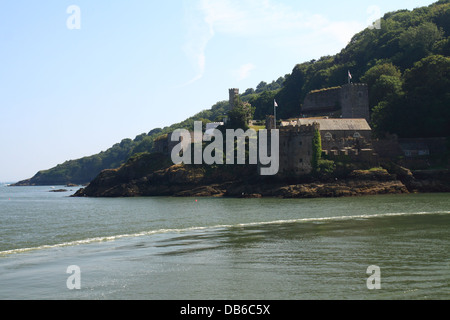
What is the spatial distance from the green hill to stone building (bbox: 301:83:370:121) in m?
2.26

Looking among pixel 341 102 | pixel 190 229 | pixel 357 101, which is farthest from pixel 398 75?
pixel 190 229

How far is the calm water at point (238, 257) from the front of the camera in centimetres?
1705

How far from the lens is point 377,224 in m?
33.0

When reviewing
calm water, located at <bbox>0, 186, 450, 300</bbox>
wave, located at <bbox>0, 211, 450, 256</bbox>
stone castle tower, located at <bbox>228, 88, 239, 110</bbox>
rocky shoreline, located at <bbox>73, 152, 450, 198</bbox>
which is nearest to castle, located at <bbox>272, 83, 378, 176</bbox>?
rocky shoreline, located at <bbox>73, 152, 450, 198</bbox>

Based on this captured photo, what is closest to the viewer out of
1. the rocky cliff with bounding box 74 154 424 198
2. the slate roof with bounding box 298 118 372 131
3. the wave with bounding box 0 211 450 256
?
the wave with bounding box 0 211 450 256

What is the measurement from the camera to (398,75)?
84.4 meters

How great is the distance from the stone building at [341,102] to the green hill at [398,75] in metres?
2.26

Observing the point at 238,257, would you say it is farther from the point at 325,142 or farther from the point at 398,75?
the point at 398,75

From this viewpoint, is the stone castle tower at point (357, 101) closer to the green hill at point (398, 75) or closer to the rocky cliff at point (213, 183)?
the green hill at point (398, 75)

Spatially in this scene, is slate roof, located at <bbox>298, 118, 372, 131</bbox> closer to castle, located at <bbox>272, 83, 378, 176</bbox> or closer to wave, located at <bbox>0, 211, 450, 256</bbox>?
castle, located at <bbox>272, 83, 378, 176</bbox>

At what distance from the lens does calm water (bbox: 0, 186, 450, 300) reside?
17047 millimetres

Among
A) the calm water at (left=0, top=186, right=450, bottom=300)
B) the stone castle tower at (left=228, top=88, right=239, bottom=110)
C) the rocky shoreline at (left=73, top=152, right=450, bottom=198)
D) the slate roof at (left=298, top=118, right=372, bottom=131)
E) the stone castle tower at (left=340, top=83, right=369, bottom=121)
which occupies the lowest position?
the calm water at (left=0, top=186, right=450, bottom=300)

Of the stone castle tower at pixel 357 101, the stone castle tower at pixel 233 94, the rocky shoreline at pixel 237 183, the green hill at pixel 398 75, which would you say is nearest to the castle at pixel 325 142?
the rocky shoreline at pixel 237 183

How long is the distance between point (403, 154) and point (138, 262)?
56174 mm
